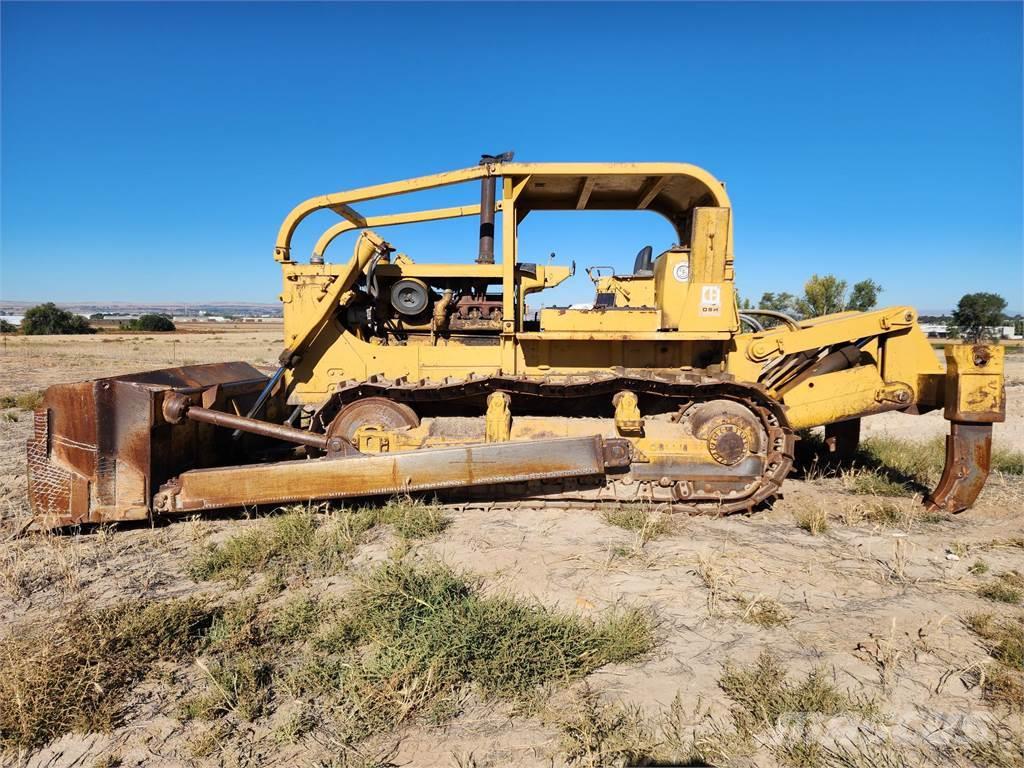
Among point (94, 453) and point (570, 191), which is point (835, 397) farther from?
point (94, 453)

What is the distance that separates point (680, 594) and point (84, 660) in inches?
128

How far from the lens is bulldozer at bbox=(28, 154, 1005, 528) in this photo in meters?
4.68

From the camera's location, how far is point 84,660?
2764 mm

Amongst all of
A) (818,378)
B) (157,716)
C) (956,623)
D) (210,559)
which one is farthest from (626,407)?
(157,716)

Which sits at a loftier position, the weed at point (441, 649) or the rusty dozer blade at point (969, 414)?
the rusty dozer blade at point (969, 414)

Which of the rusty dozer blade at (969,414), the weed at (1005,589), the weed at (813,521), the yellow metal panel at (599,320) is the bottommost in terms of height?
the weed at (1005,589)

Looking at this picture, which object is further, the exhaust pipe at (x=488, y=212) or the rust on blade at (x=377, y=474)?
the exhaust pipe at (x=488, y=212)

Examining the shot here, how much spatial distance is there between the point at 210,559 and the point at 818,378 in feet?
18.0

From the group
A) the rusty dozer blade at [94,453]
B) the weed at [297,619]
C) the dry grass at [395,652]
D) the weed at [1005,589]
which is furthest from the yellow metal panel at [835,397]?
the rusty dozer blade at [94,453]

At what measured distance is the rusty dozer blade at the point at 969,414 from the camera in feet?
16.4

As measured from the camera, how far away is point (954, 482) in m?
5.14

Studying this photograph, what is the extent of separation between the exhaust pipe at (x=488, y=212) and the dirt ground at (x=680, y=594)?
2701 millimetres

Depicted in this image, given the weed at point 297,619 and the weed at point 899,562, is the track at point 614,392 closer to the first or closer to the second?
the weed at point 899,562

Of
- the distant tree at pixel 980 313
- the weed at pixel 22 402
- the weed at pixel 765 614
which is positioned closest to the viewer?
the weed at pixel 765 614
